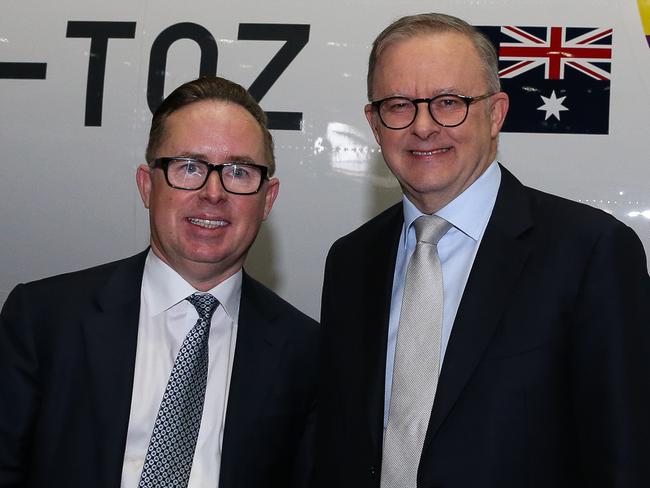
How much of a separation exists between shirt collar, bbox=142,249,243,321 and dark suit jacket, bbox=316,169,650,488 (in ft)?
1.68

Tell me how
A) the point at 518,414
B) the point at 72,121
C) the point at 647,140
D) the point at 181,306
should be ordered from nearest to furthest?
the point at 518,414, the point at 181,306, the point at 647,140, the point at 72,121

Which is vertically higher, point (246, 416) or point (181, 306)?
point (181, 306)

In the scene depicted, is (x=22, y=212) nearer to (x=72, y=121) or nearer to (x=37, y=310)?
(x=72, y=121)

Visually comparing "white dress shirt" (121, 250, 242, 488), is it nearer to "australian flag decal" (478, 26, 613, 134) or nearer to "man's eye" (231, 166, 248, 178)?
"man's eye" (231, 166, 248, 178)

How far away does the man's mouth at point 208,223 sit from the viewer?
226cm

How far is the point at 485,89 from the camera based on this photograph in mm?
2223

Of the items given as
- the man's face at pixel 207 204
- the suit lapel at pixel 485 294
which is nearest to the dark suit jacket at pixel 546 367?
the suit lapel at pixel 485 294

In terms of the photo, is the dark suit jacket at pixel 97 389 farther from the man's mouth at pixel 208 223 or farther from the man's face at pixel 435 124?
the man's face at pixel 435 124

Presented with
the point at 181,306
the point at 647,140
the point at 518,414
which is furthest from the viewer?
the point at 647,140

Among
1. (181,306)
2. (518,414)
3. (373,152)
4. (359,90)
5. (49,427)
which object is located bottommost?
(49,427)

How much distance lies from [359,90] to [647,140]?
1.21 metres

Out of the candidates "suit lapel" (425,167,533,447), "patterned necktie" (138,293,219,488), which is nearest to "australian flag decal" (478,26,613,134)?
"suit lapel" (425,167,533,447)

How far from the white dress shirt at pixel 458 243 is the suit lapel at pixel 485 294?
4 cm

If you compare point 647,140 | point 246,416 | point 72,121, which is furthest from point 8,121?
point 647,140
